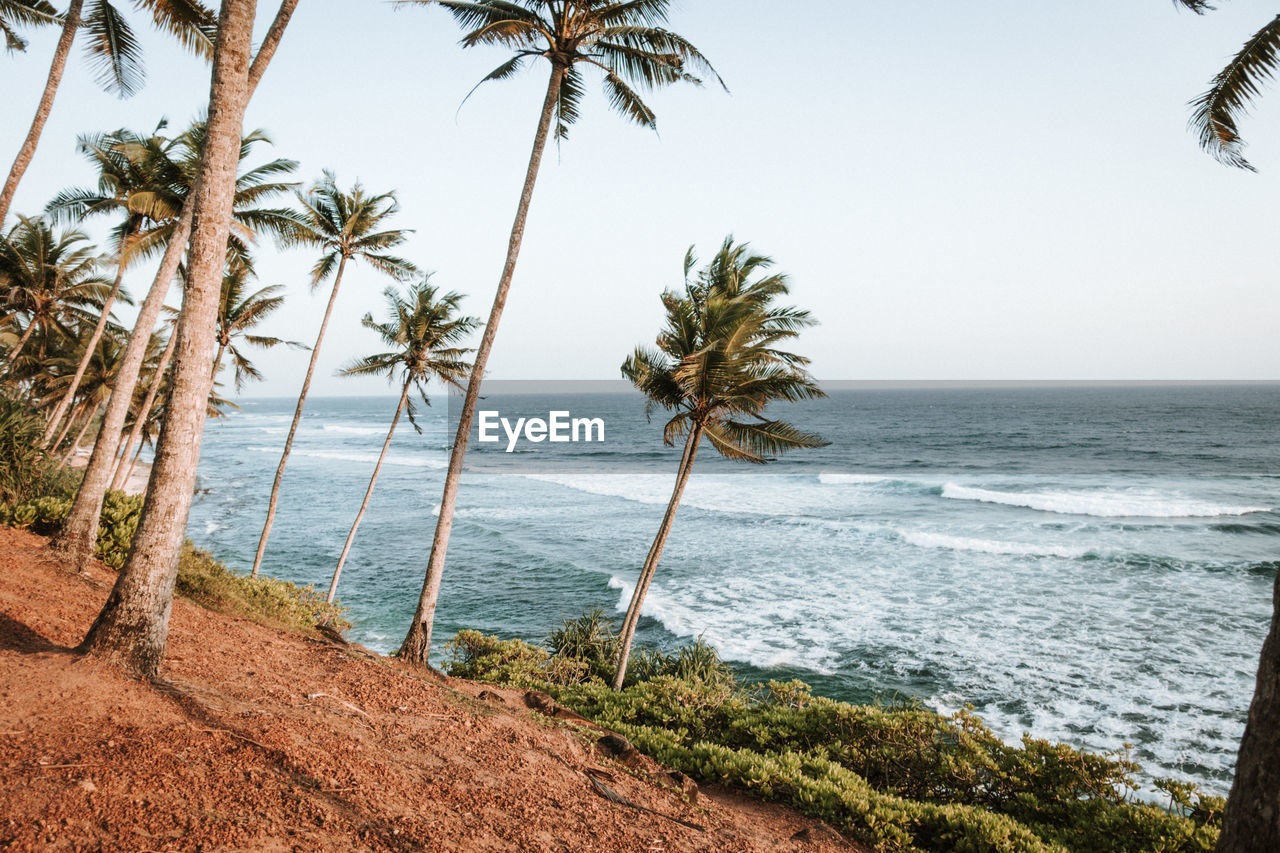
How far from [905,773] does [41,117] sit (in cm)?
1486

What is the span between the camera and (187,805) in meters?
3.19

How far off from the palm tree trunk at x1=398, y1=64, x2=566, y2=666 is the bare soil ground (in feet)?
4.84

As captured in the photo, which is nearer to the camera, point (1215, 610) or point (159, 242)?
point (159, 242)

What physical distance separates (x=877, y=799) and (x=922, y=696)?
852 centimetres

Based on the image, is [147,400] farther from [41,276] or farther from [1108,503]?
[1108,503]

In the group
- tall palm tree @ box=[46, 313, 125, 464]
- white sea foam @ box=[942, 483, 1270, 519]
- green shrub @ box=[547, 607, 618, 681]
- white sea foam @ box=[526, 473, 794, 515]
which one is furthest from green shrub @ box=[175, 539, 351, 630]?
white sea foam @ box=[942, 483, 1270, 519]

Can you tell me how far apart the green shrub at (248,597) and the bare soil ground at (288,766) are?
2146 mm

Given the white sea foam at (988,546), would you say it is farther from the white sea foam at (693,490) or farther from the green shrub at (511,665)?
the green shrub at (511,665)

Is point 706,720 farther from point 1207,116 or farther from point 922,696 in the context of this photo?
point 1207,116

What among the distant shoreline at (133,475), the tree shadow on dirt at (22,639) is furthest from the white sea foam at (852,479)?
the tree shadow on dirt at (22,639)

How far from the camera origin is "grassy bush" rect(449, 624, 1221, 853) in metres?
5.17

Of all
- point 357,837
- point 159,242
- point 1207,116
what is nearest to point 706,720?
point 357,837

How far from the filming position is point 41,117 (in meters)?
9.47

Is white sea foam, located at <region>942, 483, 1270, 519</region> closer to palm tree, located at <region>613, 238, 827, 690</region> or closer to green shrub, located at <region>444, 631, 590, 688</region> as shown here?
palm tree, located at <region>613, 238, 827, 690</region>
